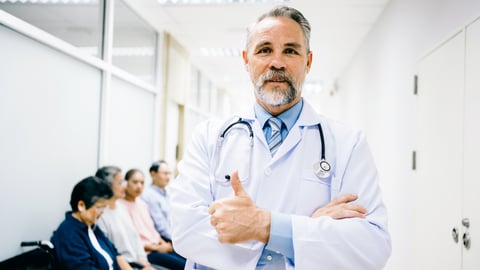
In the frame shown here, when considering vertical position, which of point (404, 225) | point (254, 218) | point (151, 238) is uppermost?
point (254, 218)

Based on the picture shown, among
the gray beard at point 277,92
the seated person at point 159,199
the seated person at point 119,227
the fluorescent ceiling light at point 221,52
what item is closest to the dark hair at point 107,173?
the seated person at point 119,227

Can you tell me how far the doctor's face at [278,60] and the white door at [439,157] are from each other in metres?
1.21

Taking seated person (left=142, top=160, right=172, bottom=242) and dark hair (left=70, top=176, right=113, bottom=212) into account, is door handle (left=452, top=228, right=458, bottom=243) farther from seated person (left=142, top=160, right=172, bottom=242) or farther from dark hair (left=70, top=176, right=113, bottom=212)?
seated person (left=142, top=160, right=172, bottom=242)

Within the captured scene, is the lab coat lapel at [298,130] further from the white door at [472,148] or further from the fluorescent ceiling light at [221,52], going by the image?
the fluorescent ceiling light at [221,52]

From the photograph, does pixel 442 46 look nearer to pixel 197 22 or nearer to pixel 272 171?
pixel 272 171

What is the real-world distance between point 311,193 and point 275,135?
0.22 metres

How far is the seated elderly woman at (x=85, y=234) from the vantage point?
6.96 feet

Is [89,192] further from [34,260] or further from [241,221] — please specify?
[241,221]

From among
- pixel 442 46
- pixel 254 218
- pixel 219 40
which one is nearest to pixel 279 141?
pixel 254 218

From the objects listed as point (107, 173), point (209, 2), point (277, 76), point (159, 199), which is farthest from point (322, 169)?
point (209, 2)

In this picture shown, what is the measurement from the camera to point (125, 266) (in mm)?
2443

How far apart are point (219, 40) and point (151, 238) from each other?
280cm

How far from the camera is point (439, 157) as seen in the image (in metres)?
2.20

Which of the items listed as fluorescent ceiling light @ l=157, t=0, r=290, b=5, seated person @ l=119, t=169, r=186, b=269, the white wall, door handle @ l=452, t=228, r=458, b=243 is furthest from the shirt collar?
fluorescent ceiling light @ l=157, t=0, r=290, b=5
